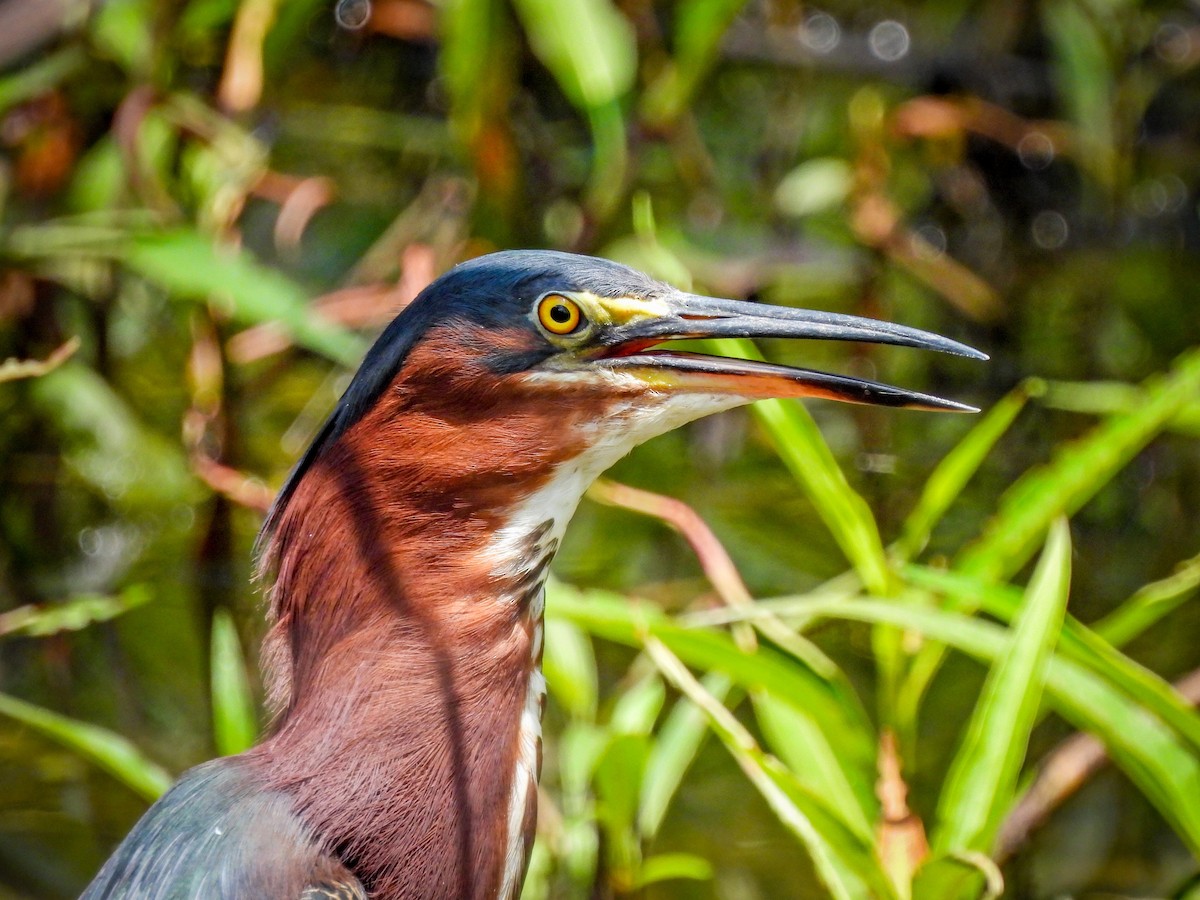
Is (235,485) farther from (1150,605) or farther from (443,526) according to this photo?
(1150,605)

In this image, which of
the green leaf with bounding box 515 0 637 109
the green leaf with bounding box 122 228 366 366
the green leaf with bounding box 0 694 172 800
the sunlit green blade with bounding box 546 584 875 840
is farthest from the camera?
the green leaf with bounding box 515 0 637 109

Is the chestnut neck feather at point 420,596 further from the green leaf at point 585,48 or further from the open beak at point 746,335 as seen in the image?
the green leaf at point 585,48

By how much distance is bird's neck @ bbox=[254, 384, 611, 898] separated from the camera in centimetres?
192

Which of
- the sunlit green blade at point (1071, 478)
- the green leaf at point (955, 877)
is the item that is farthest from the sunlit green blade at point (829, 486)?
the green leaf at point (955, 877)

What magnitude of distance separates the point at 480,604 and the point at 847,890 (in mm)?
579

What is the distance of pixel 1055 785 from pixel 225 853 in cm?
127

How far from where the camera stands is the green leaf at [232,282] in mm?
3205

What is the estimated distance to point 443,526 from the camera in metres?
1.99

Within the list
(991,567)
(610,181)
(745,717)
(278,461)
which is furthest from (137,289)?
(991,567)

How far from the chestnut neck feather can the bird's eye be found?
3.2 inches

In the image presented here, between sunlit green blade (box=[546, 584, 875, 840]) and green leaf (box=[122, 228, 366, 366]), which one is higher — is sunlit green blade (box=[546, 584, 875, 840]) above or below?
below

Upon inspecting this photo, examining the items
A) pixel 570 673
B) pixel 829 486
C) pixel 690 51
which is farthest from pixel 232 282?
pixel 829 486

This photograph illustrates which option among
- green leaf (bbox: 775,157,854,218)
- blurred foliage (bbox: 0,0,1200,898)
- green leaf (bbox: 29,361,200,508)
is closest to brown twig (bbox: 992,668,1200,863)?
blurred foliage (bbox: 0,0,1200,898)

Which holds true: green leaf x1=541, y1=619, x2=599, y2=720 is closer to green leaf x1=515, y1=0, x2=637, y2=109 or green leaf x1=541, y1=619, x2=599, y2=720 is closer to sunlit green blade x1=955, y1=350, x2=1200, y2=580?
sunlit green blade x1=955, y1=350, x2=1200, y2=580
